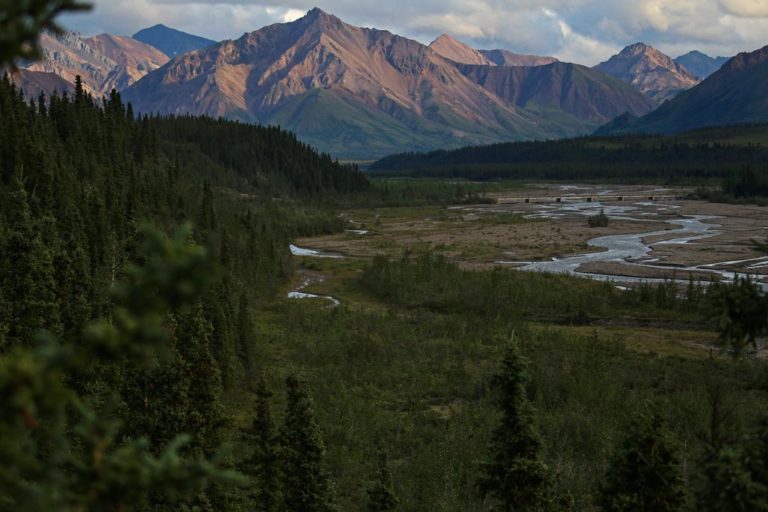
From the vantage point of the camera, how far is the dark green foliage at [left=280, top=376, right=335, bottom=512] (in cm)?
2191

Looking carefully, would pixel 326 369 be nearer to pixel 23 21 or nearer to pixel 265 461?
pixel 265 461

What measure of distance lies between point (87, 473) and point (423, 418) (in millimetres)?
32070

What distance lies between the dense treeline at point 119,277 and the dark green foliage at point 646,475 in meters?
10.1

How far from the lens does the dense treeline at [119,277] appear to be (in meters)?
21.7

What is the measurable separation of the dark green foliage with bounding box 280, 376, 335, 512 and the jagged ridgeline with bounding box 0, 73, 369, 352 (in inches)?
253

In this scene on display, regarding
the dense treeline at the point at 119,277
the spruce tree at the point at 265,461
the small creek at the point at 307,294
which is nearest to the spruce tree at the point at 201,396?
the dense treeline at the point at 119,277

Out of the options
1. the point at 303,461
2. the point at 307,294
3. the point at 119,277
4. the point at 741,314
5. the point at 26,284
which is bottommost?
the point at 307,294

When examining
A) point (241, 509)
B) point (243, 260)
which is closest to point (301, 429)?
point (241, 509)

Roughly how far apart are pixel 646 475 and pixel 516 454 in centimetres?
306

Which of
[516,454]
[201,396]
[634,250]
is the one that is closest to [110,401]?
[516,454]

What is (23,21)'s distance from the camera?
5.35 m

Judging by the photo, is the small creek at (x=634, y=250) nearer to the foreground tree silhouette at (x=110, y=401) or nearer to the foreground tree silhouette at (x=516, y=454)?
the foreground tree silhouette at (x=516, y=454)

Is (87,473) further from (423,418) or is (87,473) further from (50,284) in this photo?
(423,418)

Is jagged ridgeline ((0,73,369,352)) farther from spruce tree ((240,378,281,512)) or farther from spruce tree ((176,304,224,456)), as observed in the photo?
spruce tree ((240,378,281,512))
